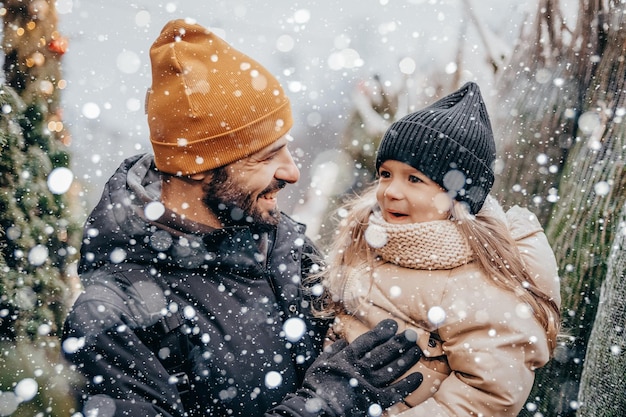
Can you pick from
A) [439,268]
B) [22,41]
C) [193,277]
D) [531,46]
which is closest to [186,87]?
[193,277]

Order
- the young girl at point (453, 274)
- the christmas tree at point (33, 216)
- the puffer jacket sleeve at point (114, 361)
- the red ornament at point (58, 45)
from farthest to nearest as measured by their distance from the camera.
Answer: the red ornament at point (58, 45) < the christmas tree at point (33, 216) < the young girl at point (453, 274) < the puffer jacket sleeve at point (114, 361)

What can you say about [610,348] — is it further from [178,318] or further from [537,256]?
[178,318]

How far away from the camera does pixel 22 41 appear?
308 cm

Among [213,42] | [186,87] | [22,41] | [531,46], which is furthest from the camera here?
[22,41]

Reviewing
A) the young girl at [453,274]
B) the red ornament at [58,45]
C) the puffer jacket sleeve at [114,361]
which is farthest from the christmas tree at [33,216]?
the young girl at [453,274]

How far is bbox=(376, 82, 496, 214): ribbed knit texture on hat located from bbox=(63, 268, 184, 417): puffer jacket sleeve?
120cm

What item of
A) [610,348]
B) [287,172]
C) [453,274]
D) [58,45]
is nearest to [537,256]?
[453,274]

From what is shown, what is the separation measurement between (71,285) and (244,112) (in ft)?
6.99

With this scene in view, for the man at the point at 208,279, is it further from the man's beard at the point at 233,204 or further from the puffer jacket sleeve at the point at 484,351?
the puffer jacket sleeve at the point at 484,351

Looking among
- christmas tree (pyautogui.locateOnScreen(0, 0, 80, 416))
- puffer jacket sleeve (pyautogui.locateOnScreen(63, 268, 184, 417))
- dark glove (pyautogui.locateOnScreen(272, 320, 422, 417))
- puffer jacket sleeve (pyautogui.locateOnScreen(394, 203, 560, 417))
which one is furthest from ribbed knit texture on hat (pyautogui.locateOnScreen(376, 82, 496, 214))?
christmas tree (pyautogui.locateOnScreen(0, 0, 80, 416))

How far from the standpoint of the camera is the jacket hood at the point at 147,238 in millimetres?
1796

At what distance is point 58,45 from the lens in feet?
10.5

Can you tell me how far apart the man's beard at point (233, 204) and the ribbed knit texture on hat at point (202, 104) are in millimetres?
88

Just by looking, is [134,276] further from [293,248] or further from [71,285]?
[71,285]
